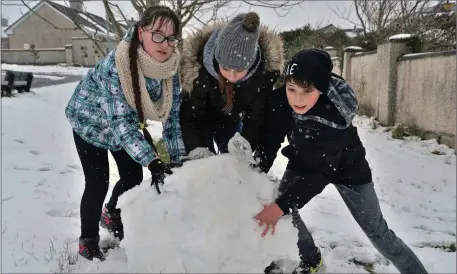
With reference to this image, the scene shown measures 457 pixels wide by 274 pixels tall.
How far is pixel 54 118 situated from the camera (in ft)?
29.6

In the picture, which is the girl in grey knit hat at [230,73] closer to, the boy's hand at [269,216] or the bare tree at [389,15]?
the boy's hand at [269,216]

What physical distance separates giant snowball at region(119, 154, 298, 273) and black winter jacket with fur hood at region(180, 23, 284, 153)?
0.62 m

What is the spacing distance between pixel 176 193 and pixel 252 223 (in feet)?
1.14

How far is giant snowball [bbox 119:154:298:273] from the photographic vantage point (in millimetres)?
1572

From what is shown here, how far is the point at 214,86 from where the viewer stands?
2477 millimetres

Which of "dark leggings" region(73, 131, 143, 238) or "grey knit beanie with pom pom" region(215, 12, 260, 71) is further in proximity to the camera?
"dark leggings" region(73, 131, 143, 238)

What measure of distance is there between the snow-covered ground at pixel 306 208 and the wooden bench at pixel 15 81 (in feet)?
11.8

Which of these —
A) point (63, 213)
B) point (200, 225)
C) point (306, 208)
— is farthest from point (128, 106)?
point (306, 208)

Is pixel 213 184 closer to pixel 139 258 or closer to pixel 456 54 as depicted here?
pixel 139 258

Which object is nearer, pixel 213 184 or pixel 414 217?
pixel 213 184

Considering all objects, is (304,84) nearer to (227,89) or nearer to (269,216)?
(227,89)

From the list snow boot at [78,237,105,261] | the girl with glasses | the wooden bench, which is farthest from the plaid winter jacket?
the wooden bench

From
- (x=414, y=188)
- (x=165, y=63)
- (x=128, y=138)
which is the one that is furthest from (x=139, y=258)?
(x=414, y=188)

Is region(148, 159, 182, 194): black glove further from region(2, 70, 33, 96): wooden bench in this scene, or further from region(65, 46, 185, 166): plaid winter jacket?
region(2, 70, 33, 96): wooden bench
